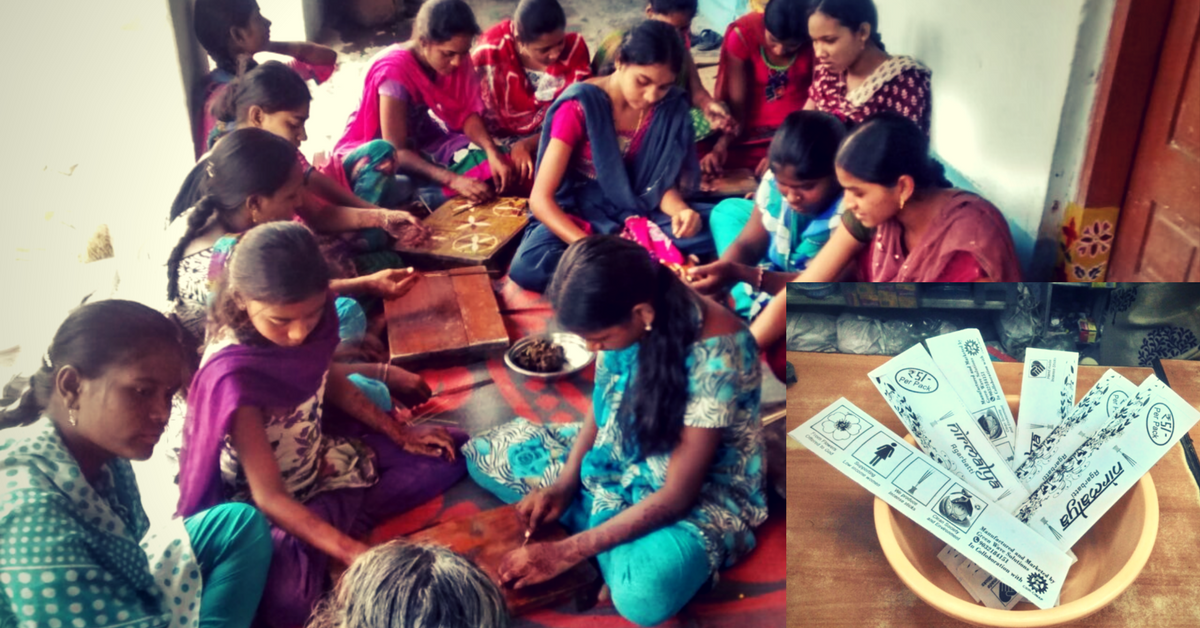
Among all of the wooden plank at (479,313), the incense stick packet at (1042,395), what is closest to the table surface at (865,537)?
the incense stick packet at (1042,395)

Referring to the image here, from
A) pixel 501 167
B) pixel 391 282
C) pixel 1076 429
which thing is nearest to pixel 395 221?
pixel 391 282

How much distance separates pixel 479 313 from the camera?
5.35 feet

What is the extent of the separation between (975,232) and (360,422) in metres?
1.18

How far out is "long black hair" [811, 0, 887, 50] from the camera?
5.09 ft

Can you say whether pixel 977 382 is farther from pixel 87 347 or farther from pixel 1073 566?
pixel 87 347

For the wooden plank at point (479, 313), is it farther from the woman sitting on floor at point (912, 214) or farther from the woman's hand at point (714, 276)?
the woman sitting on floor at point (912, 214)

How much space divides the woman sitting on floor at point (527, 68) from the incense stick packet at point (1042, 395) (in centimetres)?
99

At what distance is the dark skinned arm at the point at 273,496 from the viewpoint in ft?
4.84

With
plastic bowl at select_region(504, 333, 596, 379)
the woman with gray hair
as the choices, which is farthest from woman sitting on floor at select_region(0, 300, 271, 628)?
plastic bowl at select_region(504, 333, 596, 379)

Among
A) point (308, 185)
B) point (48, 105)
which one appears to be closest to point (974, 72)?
point (308, 185)

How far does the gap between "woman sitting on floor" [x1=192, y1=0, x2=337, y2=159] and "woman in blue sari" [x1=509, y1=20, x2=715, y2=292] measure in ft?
1.59

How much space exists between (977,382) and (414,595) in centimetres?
107

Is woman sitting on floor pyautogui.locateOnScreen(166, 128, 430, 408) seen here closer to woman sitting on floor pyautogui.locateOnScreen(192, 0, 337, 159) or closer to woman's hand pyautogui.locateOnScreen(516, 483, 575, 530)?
woman sitting on floor pyautogui.locateOnScreen(192, 0, 337, 159)

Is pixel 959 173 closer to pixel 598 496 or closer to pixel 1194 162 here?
pixel 1194 162
